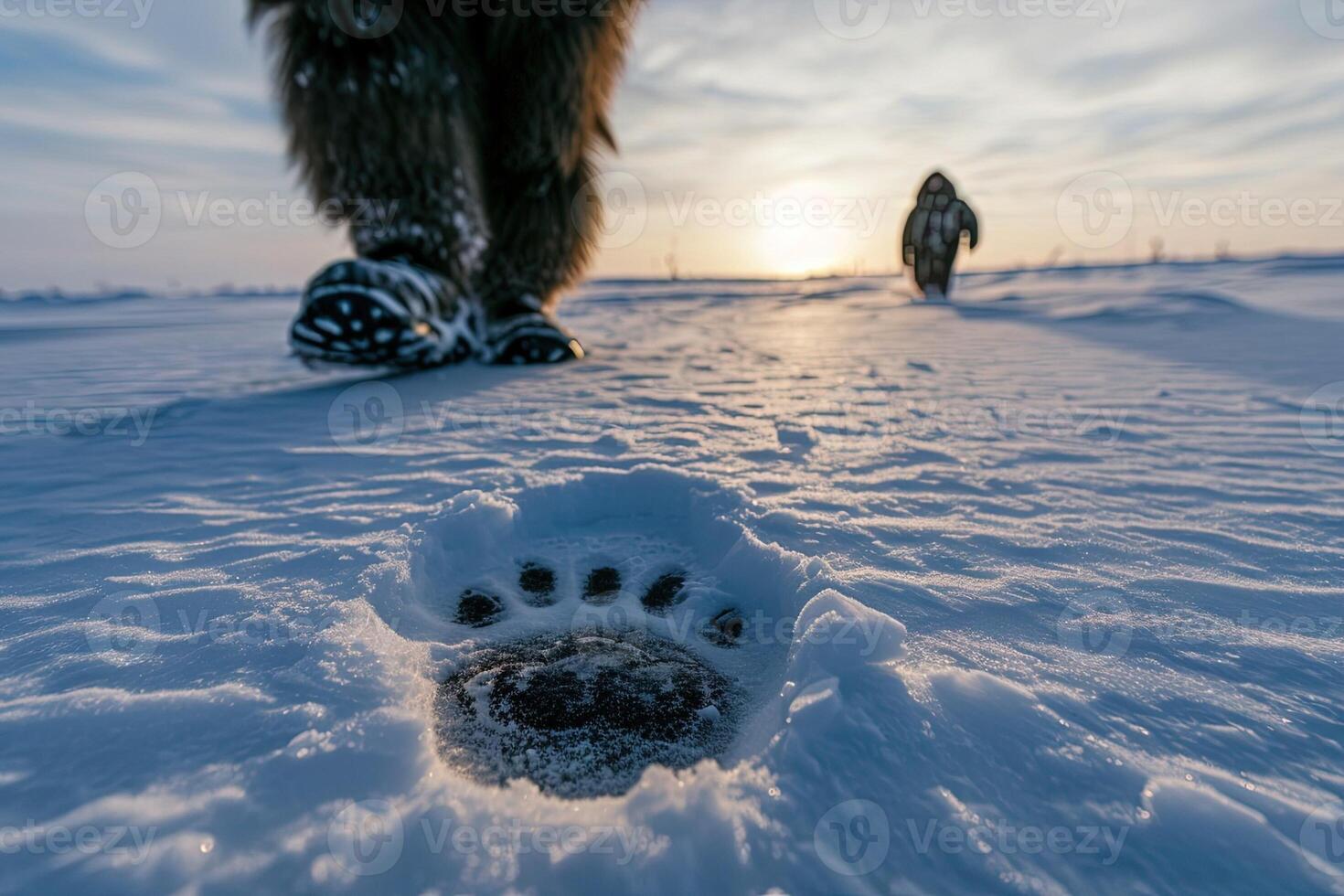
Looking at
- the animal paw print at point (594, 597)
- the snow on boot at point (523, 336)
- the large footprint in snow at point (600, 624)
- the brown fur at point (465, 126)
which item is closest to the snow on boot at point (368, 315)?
the brown fur at point (465, 126)

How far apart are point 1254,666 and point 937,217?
730cm

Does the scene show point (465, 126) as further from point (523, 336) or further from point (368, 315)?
point (368, 315)

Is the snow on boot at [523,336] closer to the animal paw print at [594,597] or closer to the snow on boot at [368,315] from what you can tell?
the snow on boot at [368,315]

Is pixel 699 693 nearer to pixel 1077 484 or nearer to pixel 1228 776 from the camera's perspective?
pixel 1228 776

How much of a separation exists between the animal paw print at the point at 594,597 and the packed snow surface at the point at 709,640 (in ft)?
0.04

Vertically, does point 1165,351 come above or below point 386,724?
above

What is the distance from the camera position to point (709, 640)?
976 millimetres

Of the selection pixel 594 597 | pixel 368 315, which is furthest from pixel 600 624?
pixel 368 315

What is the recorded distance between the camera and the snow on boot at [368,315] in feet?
7.83

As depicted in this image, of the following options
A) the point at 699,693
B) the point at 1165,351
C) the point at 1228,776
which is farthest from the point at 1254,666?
the point at 1165,351

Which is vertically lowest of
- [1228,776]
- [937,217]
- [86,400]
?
[86,400]

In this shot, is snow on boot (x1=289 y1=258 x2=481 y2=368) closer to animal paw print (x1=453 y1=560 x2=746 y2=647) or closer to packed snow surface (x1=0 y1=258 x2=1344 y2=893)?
packed snow surface (x1=0 y1=258 x2=1344 y2=893)

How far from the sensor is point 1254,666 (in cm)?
82

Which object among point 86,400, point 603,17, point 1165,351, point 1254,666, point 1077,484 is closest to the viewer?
point 1254,666
